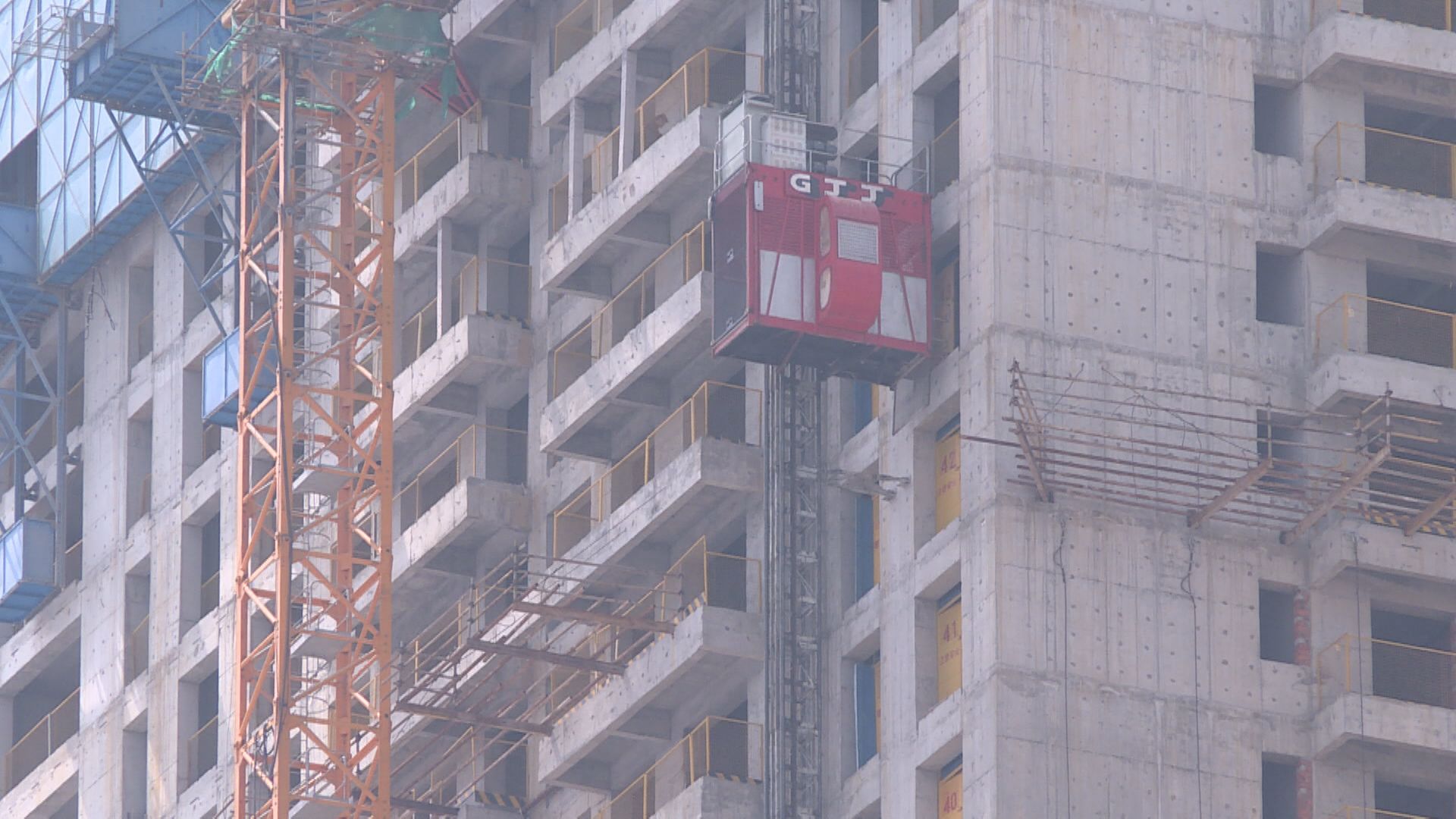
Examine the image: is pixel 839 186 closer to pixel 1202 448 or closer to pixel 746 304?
pixel 746 304

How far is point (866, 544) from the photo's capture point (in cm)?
7000

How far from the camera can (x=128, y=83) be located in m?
91.0

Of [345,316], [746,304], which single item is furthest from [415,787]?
[746,304]

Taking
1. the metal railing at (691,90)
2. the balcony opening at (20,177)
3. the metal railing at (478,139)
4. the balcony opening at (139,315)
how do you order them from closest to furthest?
the metal railing at (691,90)
the metal railing at (478,139)
the balcony opening at (139,315)
the balcony opening at (20,177)

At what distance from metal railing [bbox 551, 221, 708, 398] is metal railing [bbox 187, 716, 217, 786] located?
1579cm

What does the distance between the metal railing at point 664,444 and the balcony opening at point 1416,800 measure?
13.1 m

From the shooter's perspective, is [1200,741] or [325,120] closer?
[1200,741]

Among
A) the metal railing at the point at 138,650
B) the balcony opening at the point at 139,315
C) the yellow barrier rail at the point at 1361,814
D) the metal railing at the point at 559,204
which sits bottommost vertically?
the yellow barrier rail at the point at 1361,814

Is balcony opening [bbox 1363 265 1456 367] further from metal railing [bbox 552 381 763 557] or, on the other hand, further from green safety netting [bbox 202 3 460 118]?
green safety netting [bbox 202 3 460 118]

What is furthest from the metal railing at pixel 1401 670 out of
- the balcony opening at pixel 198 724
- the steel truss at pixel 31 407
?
the steel truss at pixel 31 407

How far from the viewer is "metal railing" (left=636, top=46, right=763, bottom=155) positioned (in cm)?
7612

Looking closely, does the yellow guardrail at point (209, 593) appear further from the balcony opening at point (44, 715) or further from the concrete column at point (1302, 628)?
the concrete column at point (1302, 628)

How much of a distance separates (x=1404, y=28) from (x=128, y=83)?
32.7 m

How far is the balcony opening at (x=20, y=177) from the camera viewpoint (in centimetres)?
10181
